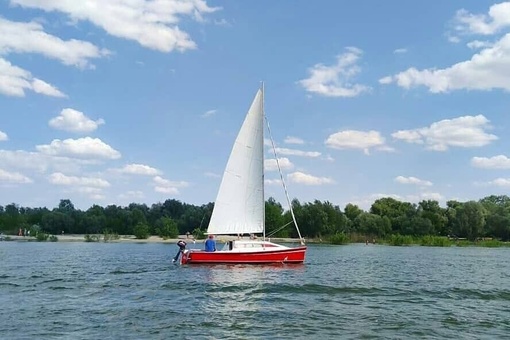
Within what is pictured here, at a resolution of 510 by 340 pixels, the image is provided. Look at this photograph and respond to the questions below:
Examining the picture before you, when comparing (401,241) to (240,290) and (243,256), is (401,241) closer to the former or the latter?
(243,256)

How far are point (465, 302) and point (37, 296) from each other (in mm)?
25769

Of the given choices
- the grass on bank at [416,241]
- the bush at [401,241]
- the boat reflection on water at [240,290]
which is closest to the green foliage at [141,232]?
the grass on bank at [416,241]

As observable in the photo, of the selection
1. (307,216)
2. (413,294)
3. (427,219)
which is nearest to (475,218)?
(427,219)

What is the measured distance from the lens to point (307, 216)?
511ft

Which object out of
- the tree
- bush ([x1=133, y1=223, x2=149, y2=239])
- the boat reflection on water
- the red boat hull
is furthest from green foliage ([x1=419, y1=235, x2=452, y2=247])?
bush ([x1=133, y1=223, x2=149, y2=239])

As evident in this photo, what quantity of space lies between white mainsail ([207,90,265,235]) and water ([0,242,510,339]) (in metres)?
4.48

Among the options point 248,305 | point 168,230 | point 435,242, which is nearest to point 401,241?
point 435,242

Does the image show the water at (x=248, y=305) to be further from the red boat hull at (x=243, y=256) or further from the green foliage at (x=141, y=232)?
the green foliage at (x=141, y=232)

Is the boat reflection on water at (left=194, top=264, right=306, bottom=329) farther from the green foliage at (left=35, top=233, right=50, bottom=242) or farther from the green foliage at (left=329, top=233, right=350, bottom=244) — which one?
the green foliage at (left=35, top=233, right=50, bottom=242)

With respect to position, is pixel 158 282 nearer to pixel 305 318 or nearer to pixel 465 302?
pixel 305 318

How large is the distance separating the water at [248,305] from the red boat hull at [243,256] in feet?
3.21

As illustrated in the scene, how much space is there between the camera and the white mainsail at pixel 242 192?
5388 centimetres

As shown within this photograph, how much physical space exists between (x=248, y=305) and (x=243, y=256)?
64.3 feet

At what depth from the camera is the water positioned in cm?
2469
